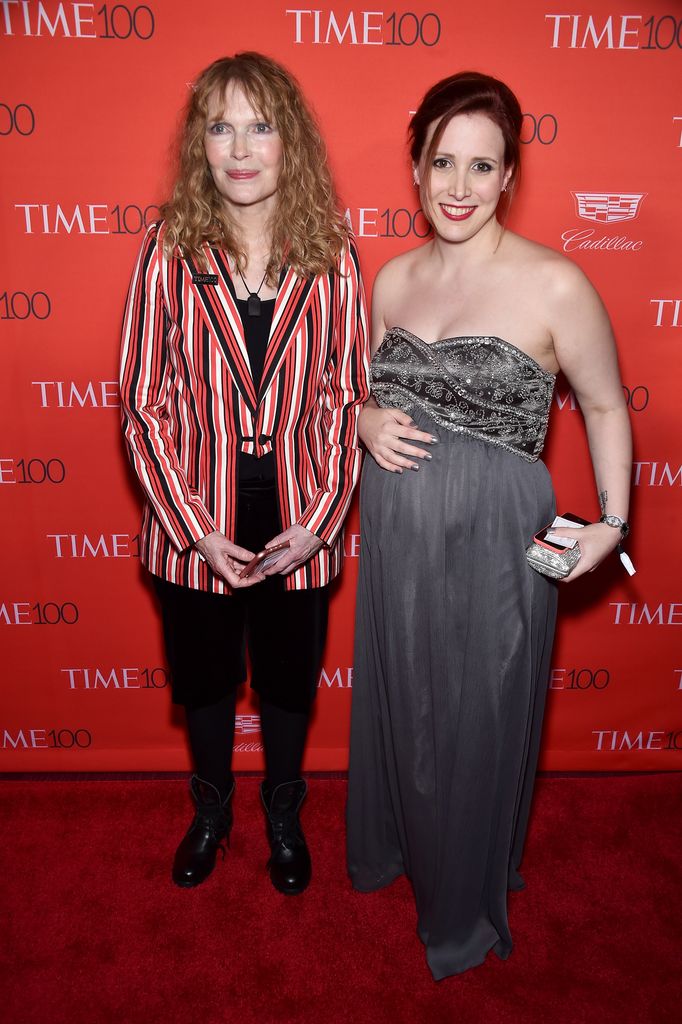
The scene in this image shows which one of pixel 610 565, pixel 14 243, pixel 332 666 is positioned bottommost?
pixel 332 666

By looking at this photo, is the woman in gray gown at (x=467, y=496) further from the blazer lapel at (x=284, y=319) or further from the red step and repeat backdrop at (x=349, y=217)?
the red step and repeat backdrop at (x=349, y=217)

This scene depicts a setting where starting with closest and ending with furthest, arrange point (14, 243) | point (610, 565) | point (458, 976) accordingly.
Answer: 1. point (458, 976)
2. point (14, 243)
3. point (610, 565)

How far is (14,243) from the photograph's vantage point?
2.16 meters

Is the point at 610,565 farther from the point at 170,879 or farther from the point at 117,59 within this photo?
the point at 117,59

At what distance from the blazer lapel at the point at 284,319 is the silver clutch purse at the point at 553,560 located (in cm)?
69

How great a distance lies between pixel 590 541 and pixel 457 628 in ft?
1.14

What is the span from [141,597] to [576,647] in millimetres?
1402

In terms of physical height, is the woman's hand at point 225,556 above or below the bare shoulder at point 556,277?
below

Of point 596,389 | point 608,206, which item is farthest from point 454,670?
point 608,206

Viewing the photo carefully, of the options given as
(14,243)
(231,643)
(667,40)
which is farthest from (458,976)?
(667,40)

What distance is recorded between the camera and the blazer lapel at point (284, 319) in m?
1.79

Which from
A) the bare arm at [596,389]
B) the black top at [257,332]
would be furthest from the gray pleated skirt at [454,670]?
the black top at [257,332]

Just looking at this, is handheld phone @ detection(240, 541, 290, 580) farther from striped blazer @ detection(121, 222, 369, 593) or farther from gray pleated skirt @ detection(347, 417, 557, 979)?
gray pleated skirt @ detection(347, 417, 557, 979)

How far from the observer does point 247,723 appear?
107 inches
